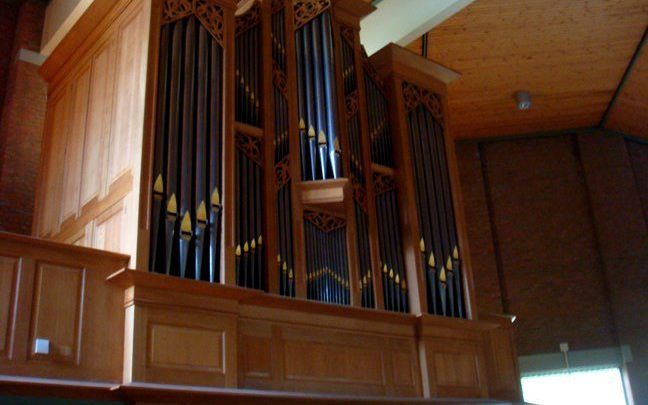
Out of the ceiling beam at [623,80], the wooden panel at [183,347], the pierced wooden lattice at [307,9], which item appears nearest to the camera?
the wooden panel at [183,347]

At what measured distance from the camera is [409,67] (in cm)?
885

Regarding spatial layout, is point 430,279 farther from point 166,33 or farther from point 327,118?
point 166,33

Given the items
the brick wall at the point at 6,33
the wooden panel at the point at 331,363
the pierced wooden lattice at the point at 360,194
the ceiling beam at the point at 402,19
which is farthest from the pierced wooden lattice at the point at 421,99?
the brick wall at the point at 6,33

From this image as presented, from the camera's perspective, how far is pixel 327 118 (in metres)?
7.68

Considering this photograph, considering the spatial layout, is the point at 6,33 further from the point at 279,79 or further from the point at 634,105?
the point at 634,105

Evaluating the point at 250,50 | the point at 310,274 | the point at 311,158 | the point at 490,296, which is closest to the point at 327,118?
the point at 311,158

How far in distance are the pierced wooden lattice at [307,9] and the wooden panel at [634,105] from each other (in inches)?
228

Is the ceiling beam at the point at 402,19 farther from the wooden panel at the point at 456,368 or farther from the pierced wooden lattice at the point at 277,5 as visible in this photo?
the wooden panel at the point at 456,368

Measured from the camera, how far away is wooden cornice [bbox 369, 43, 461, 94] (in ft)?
28.6

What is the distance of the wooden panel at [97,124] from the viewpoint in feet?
22.5

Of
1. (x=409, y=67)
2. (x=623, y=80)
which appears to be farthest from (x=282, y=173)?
(x=623, y=80)

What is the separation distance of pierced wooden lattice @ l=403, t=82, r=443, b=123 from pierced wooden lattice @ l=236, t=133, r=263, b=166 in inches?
85.6

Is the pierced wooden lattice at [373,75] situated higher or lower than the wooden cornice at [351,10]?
lower

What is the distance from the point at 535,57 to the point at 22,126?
7.24 m
